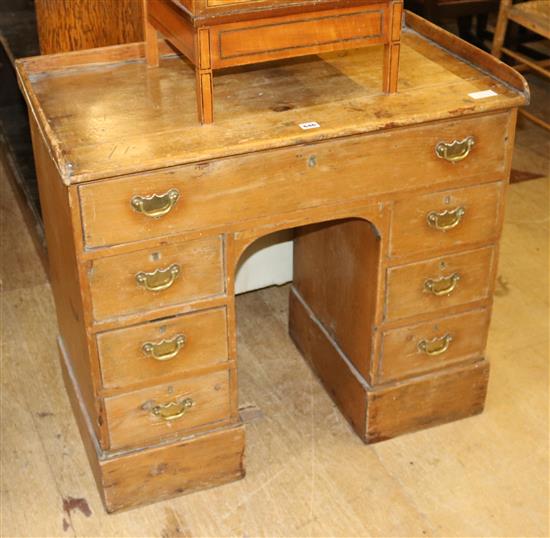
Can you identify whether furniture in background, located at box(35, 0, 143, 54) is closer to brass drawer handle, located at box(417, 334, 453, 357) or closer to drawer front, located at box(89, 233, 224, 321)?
drawer front, located at box(89, 233, 224, 321)

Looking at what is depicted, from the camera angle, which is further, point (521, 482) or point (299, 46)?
point (521, 482)

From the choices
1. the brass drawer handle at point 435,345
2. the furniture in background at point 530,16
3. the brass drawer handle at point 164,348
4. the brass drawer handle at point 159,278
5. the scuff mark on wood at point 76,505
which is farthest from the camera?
the furniture in background at point 530,16

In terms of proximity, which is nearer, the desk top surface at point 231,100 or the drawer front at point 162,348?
the desk top surface at point 231,100

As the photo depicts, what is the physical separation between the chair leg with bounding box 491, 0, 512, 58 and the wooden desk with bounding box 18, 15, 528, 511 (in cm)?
149

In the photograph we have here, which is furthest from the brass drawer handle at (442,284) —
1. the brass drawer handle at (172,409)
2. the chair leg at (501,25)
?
the chair leg at (501,25)

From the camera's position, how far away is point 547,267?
134 inches

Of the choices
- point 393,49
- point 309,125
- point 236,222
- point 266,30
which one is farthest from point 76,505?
point 393,49

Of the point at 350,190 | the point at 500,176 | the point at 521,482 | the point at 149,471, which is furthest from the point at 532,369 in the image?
the point at 149,471

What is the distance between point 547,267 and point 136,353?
1792 millimetres

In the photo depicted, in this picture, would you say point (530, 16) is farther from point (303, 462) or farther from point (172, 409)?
point (172, 409)

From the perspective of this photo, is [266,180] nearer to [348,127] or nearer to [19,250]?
[348,127]

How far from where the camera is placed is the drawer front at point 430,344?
97.9 inches

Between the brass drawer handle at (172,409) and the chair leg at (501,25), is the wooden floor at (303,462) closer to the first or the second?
the brass drawer handle at (172,409)

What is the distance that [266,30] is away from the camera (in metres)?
2.05
